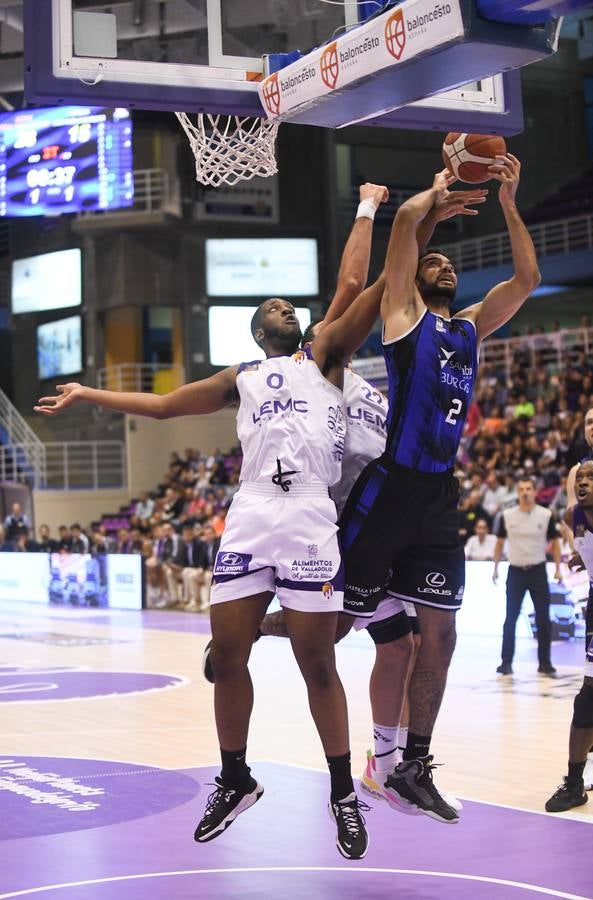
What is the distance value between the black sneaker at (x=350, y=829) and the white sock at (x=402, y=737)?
0.79 metres

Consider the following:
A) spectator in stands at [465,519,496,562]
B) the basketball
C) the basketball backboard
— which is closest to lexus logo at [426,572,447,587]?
the basketball

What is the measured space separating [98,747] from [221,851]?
3120 millimetres

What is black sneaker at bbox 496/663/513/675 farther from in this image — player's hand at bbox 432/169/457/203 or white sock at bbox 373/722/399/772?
player's hand at bbox 432/169/457/203

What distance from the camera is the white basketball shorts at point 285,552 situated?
5.16 m

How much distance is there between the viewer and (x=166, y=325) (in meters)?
35.3

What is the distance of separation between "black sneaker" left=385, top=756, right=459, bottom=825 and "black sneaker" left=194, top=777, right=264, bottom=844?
0.64m

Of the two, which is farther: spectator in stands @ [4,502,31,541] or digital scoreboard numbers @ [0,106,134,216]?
digital scoreboard numbers @ [0,106,134,216]

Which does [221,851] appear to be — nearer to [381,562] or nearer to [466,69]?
[381,562]

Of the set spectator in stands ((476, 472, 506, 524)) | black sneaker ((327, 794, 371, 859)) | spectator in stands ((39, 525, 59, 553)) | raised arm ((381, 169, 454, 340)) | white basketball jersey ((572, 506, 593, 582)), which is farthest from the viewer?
spectator in stands ((39, 525, 59, 553))

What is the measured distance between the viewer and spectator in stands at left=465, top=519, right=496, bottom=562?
16641 millimetres

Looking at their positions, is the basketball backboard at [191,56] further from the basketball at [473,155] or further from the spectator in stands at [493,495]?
the spectator in stands at [493,495]

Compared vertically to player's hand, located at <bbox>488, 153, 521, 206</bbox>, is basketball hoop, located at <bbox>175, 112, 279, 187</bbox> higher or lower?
higher

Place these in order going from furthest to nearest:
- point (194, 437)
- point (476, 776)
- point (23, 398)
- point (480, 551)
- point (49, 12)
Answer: point (23, 398)
point (194, 437)
point (480, 551)
point (476, 776)
point (49, 12)

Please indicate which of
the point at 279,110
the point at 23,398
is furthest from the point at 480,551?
the point at 23,398
